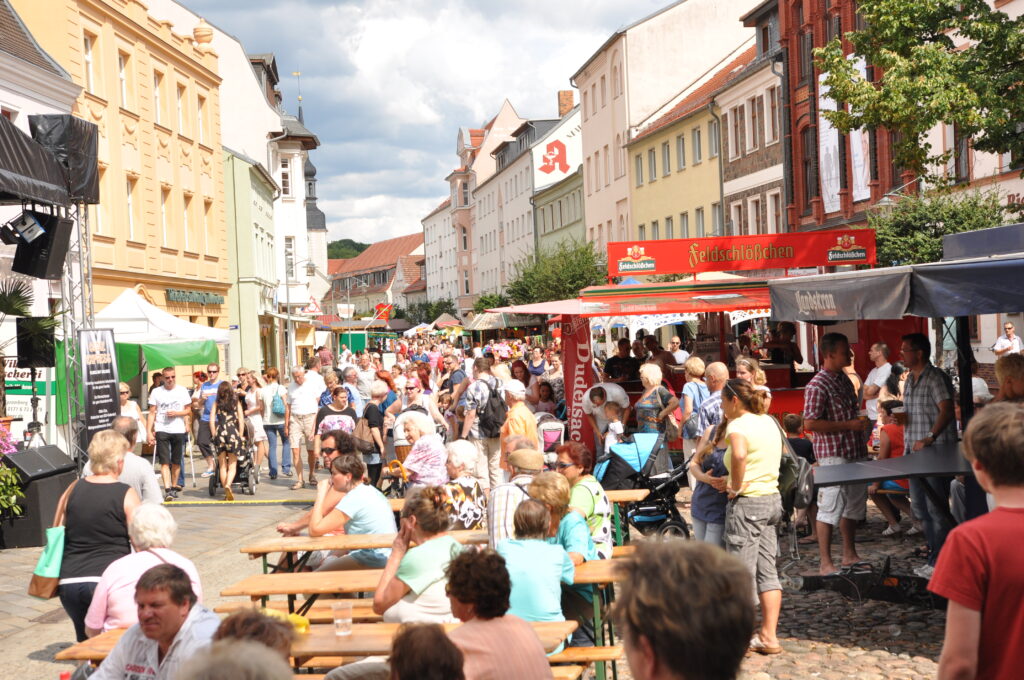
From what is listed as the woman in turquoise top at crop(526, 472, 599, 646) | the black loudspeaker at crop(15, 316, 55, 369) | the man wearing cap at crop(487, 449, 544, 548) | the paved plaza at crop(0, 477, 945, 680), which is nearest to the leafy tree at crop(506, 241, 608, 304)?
the black loudspeaker at crop(15, 316, 55, 369)

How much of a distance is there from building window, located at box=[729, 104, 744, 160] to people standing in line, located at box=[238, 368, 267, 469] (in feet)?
94.9

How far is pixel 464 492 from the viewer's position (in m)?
8.85

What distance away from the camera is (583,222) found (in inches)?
2648

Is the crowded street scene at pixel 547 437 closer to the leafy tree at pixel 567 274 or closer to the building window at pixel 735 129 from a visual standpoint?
the building window at pixel 735 129

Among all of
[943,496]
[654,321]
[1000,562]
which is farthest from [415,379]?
[654,321]

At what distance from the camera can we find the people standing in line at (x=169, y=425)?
16594 mm

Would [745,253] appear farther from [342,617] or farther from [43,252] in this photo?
[342,617]

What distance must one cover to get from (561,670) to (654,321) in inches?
1089

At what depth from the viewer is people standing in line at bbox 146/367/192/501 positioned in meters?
16.6

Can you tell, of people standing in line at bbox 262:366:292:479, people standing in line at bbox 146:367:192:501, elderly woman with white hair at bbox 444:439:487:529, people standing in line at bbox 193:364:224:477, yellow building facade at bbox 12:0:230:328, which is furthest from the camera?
yellow building facade at bbox 12:0:230:328

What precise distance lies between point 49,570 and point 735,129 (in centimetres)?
4021

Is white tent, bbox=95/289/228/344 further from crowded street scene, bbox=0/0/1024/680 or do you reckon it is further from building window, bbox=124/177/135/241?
building window, bbox=124/177/135/241

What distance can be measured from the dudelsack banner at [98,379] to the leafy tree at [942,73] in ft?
33.1

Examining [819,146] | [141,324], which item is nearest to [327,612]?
[141,324]
